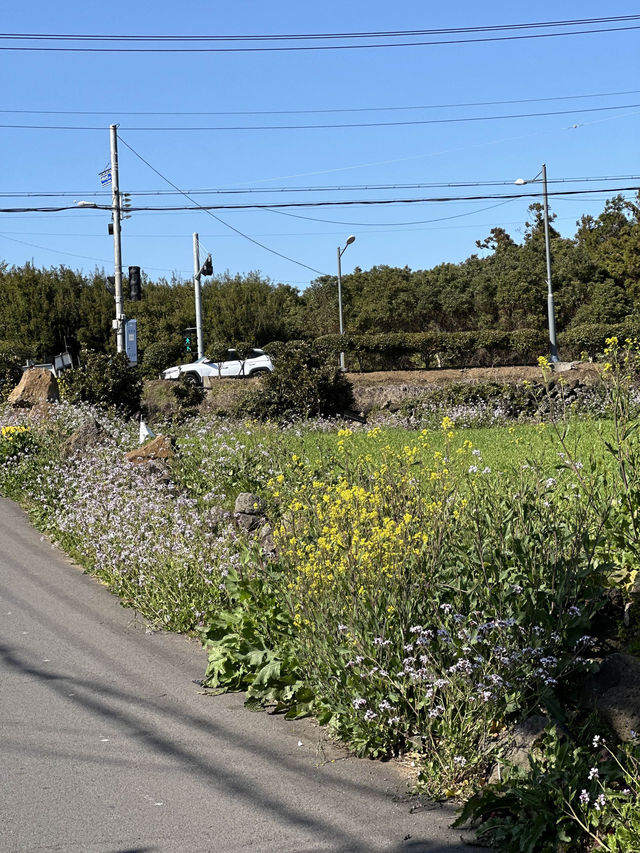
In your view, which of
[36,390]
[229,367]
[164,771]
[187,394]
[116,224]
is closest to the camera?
[164,771]

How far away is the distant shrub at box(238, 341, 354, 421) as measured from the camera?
2041 centimetres

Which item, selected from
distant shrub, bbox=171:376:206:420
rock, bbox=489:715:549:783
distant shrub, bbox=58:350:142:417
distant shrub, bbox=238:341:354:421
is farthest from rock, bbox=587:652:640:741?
distant shrub, bbox=171:376:206:420

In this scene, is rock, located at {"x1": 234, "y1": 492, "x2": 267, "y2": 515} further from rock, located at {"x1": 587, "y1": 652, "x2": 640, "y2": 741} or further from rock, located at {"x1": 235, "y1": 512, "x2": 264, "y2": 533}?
rock, located at {"x1": 587, "y1": 652, "x2": 640, "y2": 741}

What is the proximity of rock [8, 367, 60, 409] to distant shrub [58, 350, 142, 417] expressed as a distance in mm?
221

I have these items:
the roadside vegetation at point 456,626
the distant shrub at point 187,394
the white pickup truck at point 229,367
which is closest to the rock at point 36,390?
the distant shrub at point 187,394

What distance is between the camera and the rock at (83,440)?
13.0 meters

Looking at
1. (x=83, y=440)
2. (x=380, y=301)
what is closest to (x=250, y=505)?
(x=83, y=440)

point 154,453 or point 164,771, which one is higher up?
point 154,453

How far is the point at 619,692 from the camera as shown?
14.1ft

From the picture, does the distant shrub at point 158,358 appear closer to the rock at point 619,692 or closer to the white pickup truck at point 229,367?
the white pickup truck at point 229,367

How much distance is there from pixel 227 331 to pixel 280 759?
45.9 metres

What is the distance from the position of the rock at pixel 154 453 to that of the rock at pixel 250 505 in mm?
3136

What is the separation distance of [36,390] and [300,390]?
18.6 ft

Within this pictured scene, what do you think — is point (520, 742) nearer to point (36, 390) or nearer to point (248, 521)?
point (248, 521)
